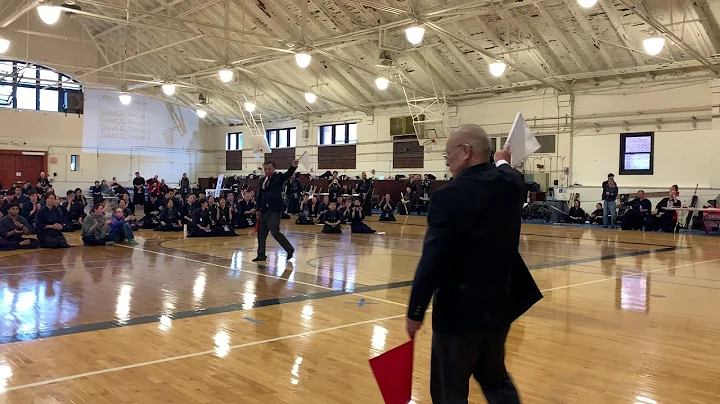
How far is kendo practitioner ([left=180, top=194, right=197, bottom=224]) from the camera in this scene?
47.9 ft

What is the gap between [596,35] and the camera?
54.0ft

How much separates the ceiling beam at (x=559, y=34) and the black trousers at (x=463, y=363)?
46.9ft

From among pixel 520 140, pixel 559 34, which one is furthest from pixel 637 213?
pixel 520 140

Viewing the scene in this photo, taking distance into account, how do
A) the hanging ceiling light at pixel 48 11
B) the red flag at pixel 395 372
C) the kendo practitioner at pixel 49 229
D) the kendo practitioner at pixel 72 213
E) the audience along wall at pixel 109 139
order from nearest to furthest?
the red flag at pixel 395 372 → the kendo practitioner at pixel 49 229 → the hanging ceiling light at pixel 48 11 → the kendo practitioner at pixel 72 213 → the audience along wall at pixel 109 139

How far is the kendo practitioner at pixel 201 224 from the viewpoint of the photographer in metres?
13.6

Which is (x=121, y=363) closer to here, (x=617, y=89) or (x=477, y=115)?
(x=617, y=89)

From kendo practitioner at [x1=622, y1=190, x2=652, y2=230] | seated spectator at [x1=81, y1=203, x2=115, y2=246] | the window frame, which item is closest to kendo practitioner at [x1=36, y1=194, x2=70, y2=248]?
seated spectator at [x1=81, y1=203, x2=115, y2=246]

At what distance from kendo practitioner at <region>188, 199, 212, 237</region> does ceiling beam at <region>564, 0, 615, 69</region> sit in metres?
10.2

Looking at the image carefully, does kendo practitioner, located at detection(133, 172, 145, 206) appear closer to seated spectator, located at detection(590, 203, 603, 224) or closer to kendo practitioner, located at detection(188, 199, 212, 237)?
kendo practitioner, located at detection(188, 199, 212, 237)

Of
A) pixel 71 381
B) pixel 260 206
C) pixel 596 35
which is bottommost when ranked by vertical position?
pixel 71 381

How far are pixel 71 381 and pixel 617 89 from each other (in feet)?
60.3

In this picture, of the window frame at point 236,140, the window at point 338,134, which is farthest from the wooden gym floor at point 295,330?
the window frame at point 236,140

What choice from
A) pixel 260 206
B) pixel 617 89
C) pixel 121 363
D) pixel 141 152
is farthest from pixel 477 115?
pixel 121 363

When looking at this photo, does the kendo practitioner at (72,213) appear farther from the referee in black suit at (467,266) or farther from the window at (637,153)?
the window at (637,153)
